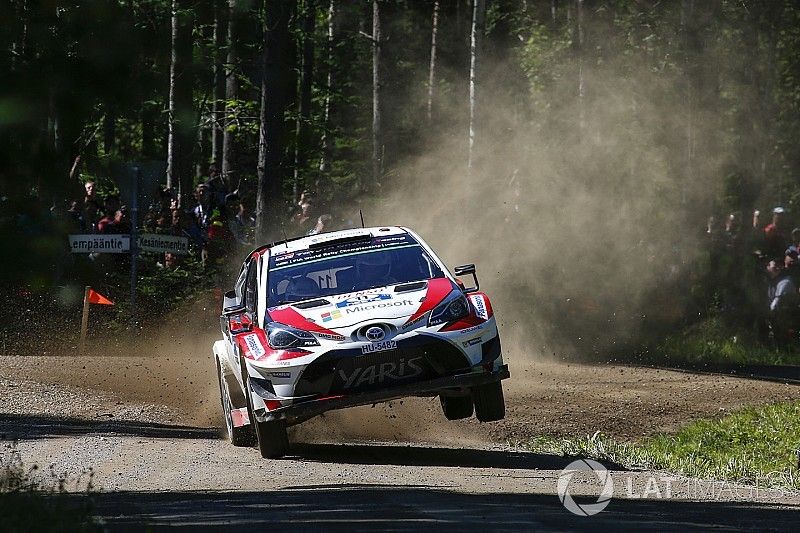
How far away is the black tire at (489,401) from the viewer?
12016 millimetres

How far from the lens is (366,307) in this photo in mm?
11617

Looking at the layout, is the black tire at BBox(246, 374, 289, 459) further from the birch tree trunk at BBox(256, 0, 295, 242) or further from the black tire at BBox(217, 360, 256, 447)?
the birch tree trunk at BBox(256, 0, 295, 242)

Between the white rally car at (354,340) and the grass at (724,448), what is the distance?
1.37m

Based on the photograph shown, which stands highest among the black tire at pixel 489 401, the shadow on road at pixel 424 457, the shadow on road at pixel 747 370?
the black tire at pixel 489 401

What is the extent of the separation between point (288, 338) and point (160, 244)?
9.50 m

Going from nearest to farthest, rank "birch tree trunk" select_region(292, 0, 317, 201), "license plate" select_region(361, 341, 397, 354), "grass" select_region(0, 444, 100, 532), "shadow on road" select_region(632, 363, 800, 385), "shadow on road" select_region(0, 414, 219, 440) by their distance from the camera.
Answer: "grass" select_region(0, 444, 100, 532), "license plate" select_region(361, 341, 397, 354), "shadow on road" select_region(0, 414, 219, 440), "shadow on road" select_region(632, 363, 800, 385), "birch tree trunk" select_region(292, 0, 317, 201)

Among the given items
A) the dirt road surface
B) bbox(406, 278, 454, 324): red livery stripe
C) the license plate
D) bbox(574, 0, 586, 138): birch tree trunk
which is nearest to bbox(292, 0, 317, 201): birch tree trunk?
bbox(574, 0, 586, 138): birch tree trunk

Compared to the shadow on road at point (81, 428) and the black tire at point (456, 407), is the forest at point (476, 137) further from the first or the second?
the shadow on road at point (81, 428)

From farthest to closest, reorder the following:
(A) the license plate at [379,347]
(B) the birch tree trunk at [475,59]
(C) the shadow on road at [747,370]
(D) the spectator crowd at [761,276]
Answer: (B) the birch tree trunk at [475,59]
(D) the spectator crowd at [761,276]
(C) the shadow on road at [747,370]
(A) the license plate at [379,347]

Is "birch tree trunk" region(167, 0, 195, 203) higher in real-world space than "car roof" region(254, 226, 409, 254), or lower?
higher

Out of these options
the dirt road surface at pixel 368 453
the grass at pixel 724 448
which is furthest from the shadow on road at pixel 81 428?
the grass at pixel 724 448

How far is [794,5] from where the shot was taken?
49.7 m

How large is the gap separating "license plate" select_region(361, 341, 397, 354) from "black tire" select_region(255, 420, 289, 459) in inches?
42.6

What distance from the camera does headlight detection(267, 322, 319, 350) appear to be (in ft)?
37.2
